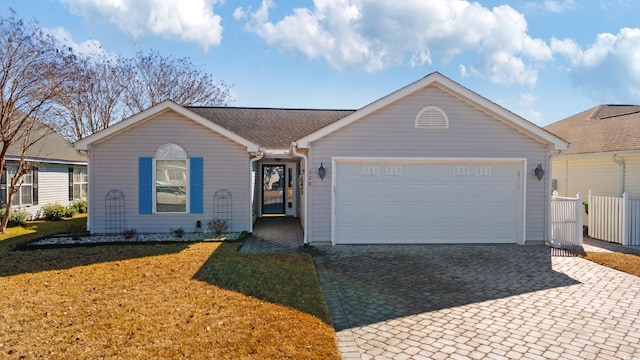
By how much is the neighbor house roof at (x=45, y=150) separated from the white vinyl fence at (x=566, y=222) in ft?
56.4

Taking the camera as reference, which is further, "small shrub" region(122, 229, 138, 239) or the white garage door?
"small shrub" region(122, 229, 138, 239)

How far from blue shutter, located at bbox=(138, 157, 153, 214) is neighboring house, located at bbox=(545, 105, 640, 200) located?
39.5 ft

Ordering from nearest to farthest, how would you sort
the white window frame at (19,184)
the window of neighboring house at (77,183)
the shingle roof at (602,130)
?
the shingle roof at (602,130) → the white window frame at (19,184) → the window of neighboring house at (77,183)

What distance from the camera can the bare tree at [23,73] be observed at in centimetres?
1254

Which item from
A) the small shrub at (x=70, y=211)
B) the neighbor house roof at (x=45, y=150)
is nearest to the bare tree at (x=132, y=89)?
the neighbor house roof at (x=45, y=150)

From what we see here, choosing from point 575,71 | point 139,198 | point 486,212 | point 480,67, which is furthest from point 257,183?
point 575,71

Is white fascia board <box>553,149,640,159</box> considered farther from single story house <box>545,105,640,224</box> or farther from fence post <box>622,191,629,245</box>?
fence post <box>622,191,629,245</box>

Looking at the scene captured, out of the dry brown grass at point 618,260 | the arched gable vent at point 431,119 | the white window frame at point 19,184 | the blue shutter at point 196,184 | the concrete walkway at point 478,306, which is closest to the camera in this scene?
the concrete walkway at point 478,306

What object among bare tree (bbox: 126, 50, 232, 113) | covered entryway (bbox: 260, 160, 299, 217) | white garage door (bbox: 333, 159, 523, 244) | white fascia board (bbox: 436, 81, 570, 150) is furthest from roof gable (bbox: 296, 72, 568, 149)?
bare tree (bbox: 126, 50, 232, 113)

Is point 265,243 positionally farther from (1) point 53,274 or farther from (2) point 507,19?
(2) point 507,19

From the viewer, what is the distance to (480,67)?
16297mm

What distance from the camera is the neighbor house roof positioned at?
49.4 ft

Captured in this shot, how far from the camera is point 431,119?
33.8 feet

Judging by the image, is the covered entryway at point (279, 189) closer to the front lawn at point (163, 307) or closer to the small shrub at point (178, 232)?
the small shrub at point (178, 232)
